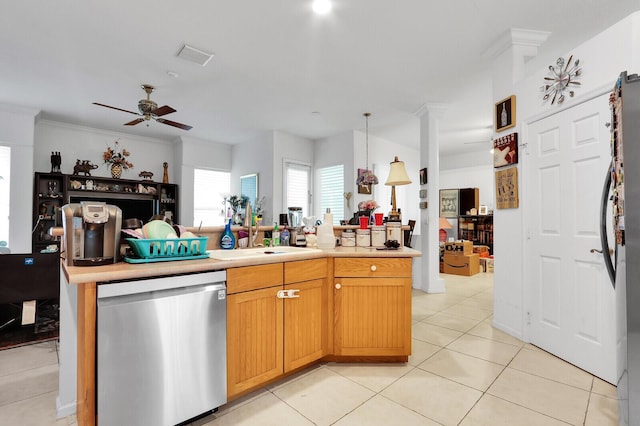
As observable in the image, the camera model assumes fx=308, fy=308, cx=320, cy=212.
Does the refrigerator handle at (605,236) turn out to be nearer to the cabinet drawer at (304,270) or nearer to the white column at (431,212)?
the cabinet drawer at (304,270)

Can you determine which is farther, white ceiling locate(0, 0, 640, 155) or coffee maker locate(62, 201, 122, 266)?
white ceiling locate(0, 0, 640, 155)

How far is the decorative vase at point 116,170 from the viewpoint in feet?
19.6

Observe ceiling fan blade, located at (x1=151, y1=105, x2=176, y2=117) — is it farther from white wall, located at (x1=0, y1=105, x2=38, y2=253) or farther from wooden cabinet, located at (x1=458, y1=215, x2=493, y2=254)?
wooden cabinet, located at (x1=458, y1=215, x2=493, y2=254)

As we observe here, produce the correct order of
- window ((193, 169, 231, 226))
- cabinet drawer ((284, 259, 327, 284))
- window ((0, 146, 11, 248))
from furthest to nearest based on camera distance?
window ((193, 169, 231, 226))
window ((0, 146, 11, 248))
cabinet drawer ((284, 259, 327, 284))

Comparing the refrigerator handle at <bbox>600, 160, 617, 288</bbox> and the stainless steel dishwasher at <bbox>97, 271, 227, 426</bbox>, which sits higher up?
the refrigerator handle at <bbox>600, 160, 617, 288</bbox>

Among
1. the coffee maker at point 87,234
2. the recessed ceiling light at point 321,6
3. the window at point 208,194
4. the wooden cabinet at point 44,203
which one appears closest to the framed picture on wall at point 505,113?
the recessed ceiling light at point 321,6

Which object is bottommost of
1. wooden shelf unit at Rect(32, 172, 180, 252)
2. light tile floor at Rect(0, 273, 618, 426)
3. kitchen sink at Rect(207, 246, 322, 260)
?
light tile floor at Rect(0, 273, 618, 426)

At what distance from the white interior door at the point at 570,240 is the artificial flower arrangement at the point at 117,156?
6.73 metres

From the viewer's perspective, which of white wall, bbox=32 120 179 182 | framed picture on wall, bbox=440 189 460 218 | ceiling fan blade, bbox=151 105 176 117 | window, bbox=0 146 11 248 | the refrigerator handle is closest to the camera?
the refrigerator handle

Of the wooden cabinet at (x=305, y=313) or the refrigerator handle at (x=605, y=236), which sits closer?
the refrigerator handle at (x=605, y=236)

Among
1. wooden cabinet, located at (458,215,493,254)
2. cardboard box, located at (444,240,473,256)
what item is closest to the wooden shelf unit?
cardboard box, located at (444,240,473,256)

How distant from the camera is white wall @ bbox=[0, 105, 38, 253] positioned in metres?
4.65

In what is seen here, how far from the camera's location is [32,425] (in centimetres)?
169

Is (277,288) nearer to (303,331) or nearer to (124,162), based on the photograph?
(303,331)
